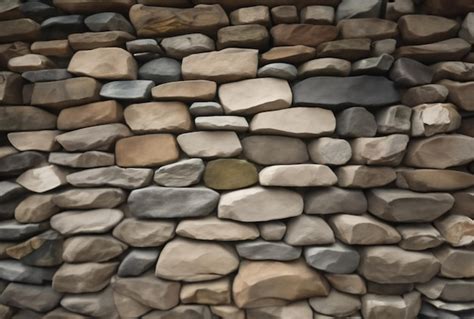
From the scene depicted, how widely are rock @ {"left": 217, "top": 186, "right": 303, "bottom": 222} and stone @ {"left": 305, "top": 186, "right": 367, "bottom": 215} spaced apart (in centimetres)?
4

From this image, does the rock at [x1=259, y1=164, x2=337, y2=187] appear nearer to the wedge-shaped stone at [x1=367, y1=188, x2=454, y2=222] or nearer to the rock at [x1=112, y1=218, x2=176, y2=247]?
the wedge-shaped stone at [x1=367, y1=188, x2=454, y2=222]

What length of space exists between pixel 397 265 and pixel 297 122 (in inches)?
18.2

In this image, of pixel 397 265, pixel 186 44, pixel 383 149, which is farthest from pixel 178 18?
pixel 397 265

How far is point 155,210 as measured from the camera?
69cm

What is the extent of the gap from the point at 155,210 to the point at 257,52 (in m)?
0.52

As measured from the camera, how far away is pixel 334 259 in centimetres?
68

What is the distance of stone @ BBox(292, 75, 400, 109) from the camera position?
686 millimetres

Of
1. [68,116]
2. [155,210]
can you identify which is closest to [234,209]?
[155,210]

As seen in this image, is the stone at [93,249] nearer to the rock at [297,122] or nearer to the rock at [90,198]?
the rock at [90,198]

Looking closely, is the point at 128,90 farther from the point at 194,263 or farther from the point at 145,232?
the point at 194,263

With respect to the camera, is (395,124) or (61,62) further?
(61,62)

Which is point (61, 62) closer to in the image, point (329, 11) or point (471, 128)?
point (329, 11)

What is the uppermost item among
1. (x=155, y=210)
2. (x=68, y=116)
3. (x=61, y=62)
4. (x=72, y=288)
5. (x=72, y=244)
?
(x=61, y=62)

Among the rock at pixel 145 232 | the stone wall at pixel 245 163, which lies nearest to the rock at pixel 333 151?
the stone wall at pixel 245 163
